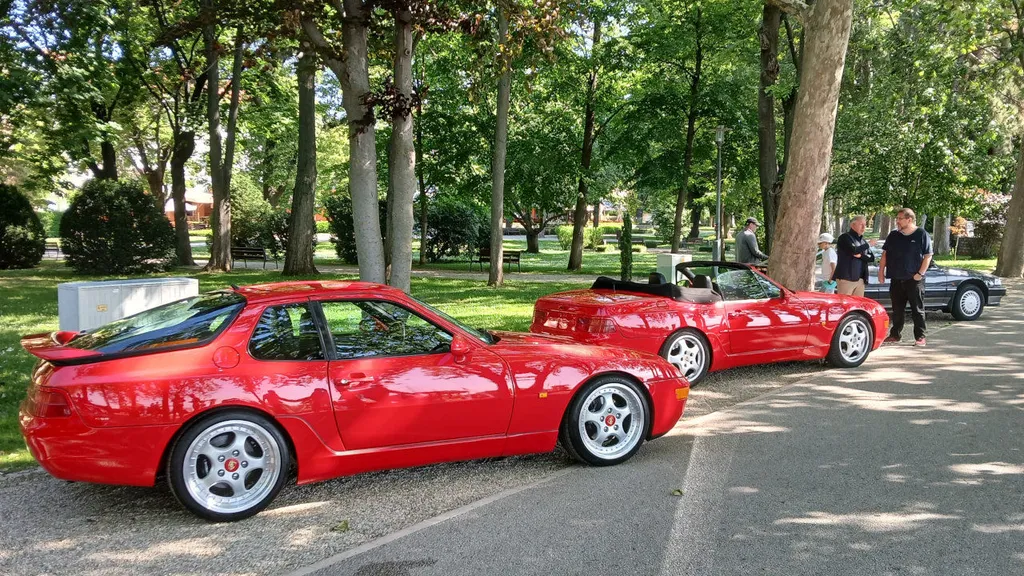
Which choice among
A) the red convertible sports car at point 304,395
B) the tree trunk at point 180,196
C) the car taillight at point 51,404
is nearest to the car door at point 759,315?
the red convertible sports car at point 304,395

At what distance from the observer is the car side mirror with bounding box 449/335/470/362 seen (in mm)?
4707

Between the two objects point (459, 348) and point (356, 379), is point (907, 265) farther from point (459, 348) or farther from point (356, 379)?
point (356, 379)

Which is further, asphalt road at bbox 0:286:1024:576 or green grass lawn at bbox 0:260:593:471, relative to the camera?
green grass lawn at bbox 0:260:593:471

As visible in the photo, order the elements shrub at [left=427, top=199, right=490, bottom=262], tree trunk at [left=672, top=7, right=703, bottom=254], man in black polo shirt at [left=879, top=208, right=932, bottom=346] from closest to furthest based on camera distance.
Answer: man in black polo shirt at [left=879, top=208, right=932, bottom=346]
tree trunk at [left=672, top=7, right=703, bottom=254]
shrub at [left=427, top=199, right=490, bottom=262]

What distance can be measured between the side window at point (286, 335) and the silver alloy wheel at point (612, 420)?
1.87 metres

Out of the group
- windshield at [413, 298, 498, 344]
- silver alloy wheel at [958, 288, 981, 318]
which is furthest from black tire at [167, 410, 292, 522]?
silver alloy wheel at [958, 288, 981, 318]

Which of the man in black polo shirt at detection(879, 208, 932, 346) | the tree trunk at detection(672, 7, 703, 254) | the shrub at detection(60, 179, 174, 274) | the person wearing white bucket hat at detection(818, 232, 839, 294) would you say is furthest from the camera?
the tree trunk at detection(672, 7, 703, 254)

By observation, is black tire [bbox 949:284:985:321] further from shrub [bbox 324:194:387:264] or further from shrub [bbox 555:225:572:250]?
shrub [bbox 555:225:572:250]

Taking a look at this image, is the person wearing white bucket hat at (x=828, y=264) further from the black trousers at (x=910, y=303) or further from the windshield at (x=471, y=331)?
the windshield at (x=471, y=331)

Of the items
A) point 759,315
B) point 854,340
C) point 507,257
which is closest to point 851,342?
point 854,340

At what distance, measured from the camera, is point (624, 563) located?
3.64 meters

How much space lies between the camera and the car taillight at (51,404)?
390 cm

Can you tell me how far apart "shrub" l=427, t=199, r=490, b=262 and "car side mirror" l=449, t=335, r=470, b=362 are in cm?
2454

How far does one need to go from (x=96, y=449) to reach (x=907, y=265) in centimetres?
987
